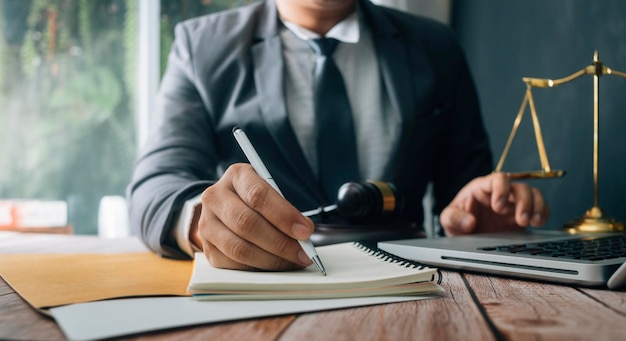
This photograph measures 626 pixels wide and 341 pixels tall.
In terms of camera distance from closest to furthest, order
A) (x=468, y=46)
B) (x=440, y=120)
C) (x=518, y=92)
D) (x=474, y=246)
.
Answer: (x=474, y=246) → (x=440, y=120) → (x=518, y=92) → (x=468, y=46)

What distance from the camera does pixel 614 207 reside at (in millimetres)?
1304

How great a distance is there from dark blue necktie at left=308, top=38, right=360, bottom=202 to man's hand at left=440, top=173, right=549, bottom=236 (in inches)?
11.7

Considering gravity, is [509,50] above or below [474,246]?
above

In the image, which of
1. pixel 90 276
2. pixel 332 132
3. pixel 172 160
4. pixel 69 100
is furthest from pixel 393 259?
pixel 69 100

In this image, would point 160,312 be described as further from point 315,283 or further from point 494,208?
point 494,208

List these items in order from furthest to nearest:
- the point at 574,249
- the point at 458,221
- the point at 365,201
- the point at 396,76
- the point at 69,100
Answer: the point at 69,100
the point at 396,76
the point at 458,221
the point at 365,201
the point at 574,249

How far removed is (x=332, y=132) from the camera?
1.32 m

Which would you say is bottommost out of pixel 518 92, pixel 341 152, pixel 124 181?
pixel 124 181

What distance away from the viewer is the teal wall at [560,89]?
1274 mm

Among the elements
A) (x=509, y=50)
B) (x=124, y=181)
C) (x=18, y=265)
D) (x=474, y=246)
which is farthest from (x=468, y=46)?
(x=124, y=181)

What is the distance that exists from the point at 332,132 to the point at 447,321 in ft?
2.92

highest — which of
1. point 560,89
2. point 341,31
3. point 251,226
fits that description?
point 341,31

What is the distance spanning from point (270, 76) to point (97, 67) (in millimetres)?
2472

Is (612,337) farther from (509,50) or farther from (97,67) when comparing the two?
(97,67)
